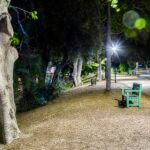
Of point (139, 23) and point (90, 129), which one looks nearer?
point (139, 23)

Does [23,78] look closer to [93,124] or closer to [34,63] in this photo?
[34,63]

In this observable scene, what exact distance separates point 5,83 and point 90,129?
254cm

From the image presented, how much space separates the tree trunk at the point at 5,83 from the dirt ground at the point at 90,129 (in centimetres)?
32

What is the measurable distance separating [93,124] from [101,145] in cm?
239

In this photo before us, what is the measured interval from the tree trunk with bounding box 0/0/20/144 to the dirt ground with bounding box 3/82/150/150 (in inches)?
12.5

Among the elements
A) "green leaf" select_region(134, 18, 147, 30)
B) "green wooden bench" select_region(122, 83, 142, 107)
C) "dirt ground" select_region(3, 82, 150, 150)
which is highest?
"green leaf" select_region(134, 18, 147, 30)

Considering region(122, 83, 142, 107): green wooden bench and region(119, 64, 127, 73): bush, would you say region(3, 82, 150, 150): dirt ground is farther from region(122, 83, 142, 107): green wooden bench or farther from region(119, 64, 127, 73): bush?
region(119, 64, 127, 73): bush

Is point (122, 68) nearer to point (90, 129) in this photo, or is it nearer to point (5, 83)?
point (90, 129)

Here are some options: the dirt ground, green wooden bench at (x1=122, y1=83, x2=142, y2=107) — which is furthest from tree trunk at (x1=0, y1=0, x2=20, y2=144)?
green wooden bench at (x1=122, y1=83, x2=142, y2=107)

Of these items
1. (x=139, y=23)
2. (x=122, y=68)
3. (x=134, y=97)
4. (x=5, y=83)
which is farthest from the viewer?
(x=122, y=68)

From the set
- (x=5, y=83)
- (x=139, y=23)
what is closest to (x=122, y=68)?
(x=5, y=83)

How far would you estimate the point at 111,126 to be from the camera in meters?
9.31

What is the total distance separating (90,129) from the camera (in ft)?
29.7

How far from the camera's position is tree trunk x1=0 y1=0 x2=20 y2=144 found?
855 centimetres
